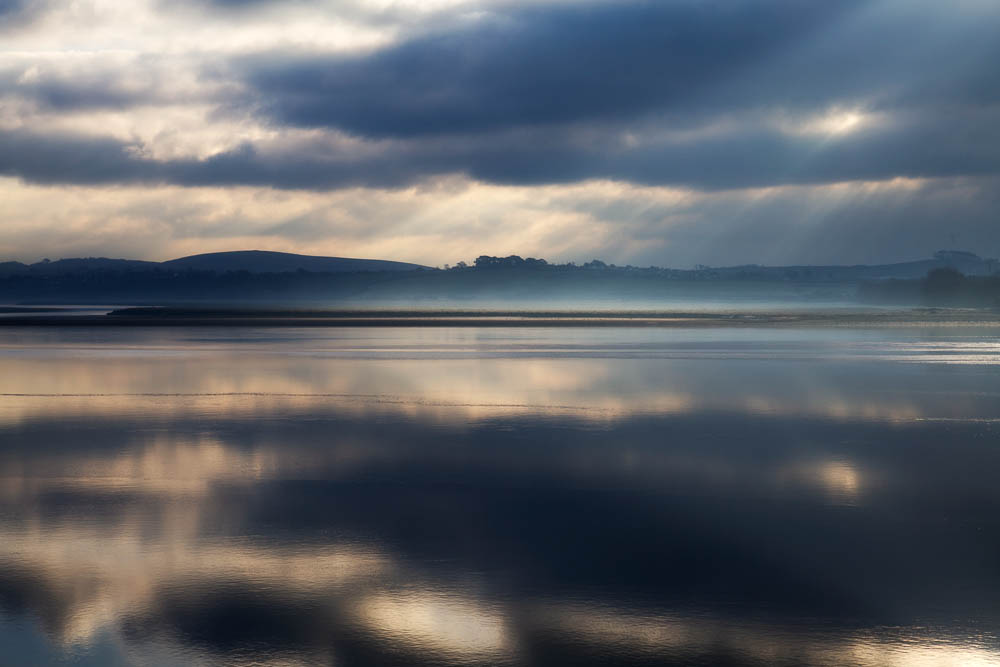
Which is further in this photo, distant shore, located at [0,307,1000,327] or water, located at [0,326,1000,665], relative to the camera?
distant shore, located at [0,307,1000,327]

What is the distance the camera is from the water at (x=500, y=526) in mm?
8828

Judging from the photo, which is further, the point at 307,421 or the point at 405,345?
the point at 405,345

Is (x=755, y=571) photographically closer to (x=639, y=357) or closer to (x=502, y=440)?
(x=502, y=440)

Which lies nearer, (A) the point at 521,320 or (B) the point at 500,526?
(B) the point at 500,526

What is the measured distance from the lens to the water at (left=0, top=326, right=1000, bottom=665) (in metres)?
8.83

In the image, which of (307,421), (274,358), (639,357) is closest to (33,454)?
(307,421)

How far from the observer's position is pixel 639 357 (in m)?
42.1

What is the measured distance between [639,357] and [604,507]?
2871 cm

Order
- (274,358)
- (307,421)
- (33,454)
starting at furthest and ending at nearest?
(274,358)
(307,421)
(33,454)

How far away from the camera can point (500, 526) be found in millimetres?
12758

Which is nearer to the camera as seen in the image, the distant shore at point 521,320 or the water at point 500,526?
the water at point 500,526

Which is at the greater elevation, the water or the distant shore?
the water

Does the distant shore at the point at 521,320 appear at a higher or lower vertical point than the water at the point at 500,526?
lower

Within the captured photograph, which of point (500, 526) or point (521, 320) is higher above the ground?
point (500, 526)
